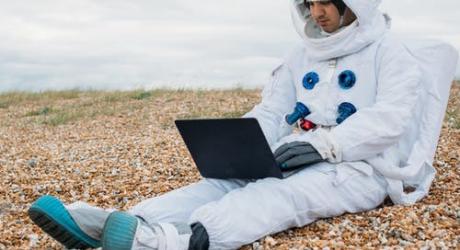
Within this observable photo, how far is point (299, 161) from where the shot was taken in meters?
4.20

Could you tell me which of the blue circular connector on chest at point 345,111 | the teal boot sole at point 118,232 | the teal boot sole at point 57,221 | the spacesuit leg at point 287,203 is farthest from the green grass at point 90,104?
the teal boot sole at point 118,232

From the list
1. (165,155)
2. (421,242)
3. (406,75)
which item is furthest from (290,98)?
(165,155)

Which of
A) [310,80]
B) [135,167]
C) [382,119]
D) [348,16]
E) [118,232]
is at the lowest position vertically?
[135,167]

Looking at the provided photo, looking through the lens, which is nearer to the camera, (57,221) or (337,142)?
(57,221)

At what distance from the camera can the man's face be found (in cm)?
456

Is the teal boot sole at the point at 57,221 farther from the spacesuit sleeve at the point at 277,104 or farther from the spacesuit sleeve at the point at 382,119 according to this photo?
the spacesuit sleeve at the point at 277,104

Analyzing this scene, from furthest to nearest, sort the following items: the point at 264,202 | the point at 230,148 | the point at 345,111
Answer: the point at 345,111 < the point at 230,148 < the point at 264,202

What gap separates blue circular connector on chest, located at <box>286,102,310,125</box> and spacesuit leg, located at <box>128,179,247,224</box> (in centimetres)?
54

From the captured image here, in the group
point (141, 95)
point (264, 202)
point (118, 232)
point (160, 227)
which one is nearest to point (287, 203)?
point (264, 202)

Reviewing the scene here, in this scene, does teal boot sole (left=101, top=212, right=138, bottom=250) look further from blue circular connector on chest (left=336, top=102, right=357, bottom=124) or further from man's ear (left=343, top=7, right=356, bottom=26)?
man's ear (left=343, top=7, right=356, bottom=26)

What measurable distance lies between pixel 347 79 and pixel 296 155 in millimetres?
651

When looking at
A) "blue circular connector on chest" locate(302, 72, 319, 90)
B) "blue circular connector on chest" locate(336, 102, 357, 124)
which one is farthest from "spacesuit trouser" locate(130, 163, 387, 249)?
Answer: "blue circular connector on chest" locate(302, 72, 319, 90)

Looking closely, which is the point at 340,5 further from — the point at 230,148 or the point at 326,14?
the point at 230,148

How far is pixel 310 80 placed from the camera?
15.4 ft
